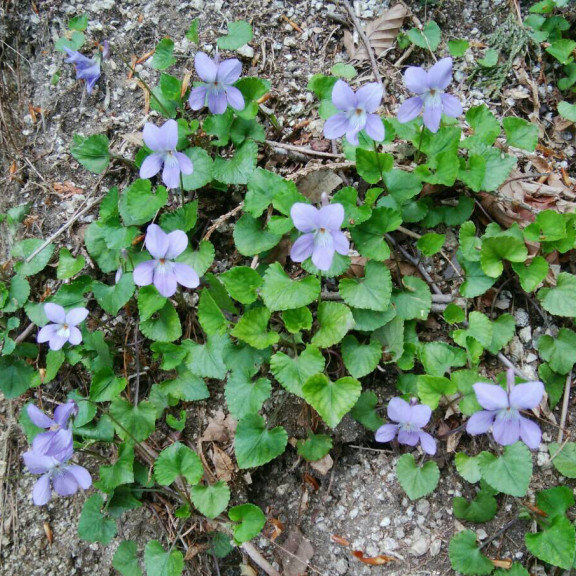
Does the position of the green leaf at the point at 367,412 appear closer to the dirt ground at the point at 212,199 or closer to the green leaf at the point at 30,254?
the dirt ground at the point at 212,199

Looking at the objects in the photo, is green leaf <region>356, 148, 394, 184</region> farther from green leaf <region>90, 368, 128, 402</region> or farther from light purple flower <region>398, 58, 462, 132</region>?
green leaf <region>90, 368, 128, 402</region>

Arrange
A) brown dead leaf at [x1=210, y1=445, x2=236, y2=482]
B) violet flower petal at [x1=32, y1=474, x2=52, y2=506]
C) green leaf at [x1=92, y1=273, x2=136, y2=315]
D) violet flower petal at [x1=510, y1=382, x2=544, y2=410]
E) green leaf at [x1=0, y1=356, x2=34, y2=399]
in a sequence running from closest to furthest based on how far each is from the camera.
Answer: violet flower petal at [x1=510, y1=382, x2=544, y2=410], violet flower petal at [x1=32, y1=474, x2=52, y2=506], brown dead leaf at [x1=210, y1=445, x2=236, y2=482], green leaf at [x1=92, y1=273, x2=136, y2=315], green leaf at [x1=0, y1=356, x2=34, y2=399]

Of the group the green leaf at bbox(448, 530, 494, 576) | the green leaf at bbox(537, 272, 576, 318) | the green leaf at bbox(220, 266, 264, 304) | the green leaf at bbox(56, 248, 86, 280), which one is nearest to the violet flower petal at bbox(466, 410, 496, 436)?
the green leaf at bbox(448, 530, 494, 576)

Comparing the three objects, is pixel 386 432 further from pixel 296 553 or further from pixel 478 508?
pixel 296 553

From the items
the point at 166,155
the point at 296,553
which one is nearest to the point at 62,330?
the point at 166,155

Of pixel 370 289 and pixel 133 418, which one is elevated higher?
pixel 370 289

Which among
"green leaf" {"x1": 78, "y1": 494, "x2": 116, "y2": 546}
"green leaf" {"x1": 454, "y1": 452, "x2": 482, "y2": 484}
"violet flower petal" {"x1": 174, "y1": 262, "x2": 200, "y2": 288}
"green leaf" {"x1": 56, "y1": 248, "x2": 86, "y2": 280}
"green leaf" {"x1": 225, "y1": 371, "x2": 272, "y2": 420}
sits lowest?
"green leaf" {"x1": 78, "y1": 494, "x2": 116, "y2": 546}
